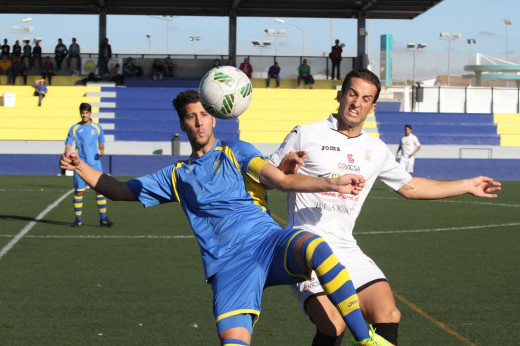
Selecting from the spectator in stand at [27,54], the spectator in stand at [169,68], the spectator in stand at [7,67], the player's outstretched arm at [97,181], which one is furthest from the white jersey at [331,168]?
the spectator in stand at [27,54]

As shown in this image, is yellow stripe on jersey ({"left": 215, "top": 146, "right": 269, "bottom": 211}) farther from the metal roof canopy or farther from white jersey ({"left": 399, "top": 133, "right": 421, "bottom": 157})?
the metal roof canopy

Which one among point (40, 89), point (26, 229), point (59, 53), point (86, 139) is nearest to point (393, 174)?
point (86, 139)

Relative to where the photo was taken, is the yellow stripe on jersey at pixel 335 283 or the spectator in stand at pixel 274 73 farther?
the spectator in stand at pixel 274 73

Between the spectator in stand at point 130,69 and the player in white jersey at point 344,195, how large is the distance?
3456 centimetres

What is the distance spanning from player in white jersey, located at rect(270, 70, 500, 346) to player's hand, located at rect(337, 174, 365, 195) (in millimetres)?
387

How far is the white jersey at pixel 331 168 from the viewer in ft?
17.5

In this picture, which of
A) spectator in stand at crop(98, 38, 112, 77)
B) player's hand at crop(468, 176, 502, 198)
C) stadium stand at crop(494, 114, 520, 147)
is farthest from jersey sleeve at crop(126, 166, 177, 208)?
spectator in stand at crop(98, 38, 112, 77)

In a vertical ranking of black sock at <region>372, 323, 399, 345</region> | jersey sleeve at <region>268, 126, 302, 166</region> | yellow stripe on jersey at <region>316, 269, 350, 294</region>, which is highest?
jersey sleeve at <region>268, 126, 302, 166</region>

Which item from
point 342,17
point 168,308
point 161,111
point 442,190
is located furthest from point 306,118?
point 442,190

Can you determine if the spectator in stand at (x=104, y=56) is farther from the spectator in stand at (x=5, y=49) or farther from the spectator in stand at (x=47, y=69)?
the spectator in stand at (x=5, y=49)

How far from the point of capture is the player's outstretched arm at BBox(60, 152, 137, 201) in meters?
5.46

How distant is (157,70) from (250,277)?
35.3 meters

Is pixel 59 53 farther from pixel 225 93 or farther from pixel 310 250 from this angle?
pixel 310 250

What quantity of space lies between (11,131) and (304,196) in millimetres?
29639
